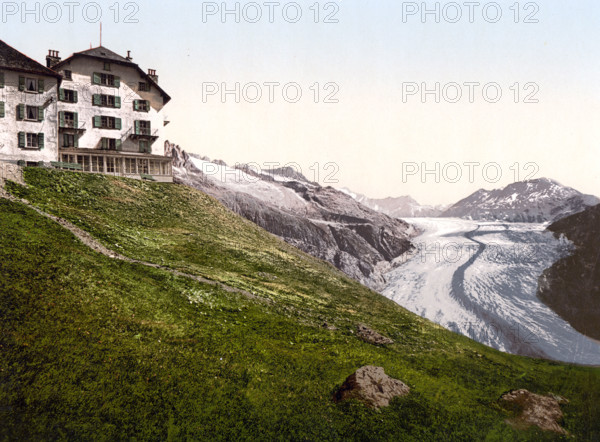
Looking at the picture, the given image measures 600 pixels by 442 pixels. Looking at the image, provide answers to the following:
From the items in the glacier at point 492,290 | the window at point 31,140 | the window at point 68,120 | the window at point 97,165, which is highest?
the window at point 68,120

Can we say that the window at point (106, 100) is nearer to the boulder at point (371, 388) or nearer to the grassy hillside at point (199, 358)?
the grassy hillside at point (199, 358)

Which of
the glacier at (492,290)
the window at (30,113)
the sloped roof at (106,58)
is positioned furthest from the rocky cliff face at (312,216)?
the window at (30,113)

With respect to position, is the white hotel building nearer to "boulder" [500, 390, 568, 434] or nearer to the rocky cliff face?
"boulder" [500, 390, 568, 434]

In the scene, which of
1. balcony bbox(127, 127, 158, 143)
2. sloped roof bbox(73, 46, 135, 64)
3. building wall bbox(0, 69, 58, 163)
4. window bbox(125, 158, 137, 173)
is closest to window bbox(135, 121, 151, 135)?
balcony bbox(127, 127, 158, 143)

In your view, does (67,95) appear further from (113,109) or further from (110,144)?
(110,144)

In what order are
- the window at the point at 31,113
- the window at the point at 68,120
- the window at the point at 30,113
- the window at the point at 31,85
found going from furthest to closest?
the window at the point at 68,120 < the window at the point at 31,113 < the window at the point at 31,85 < the window at the point at 30,113

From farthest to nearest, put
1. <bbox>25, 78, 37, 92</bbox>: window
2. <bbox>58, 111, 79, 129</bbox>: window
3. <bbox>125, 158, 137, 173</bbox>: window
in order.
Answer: <bbox>125, 158, 137, 173</bbox>: window, <bbox>58, 111, 79, 129</bbox>: window, <bbox>25, 78, 37, 92</bbox>: window

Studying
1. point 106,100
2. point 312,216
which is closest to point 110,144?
point 106,100
